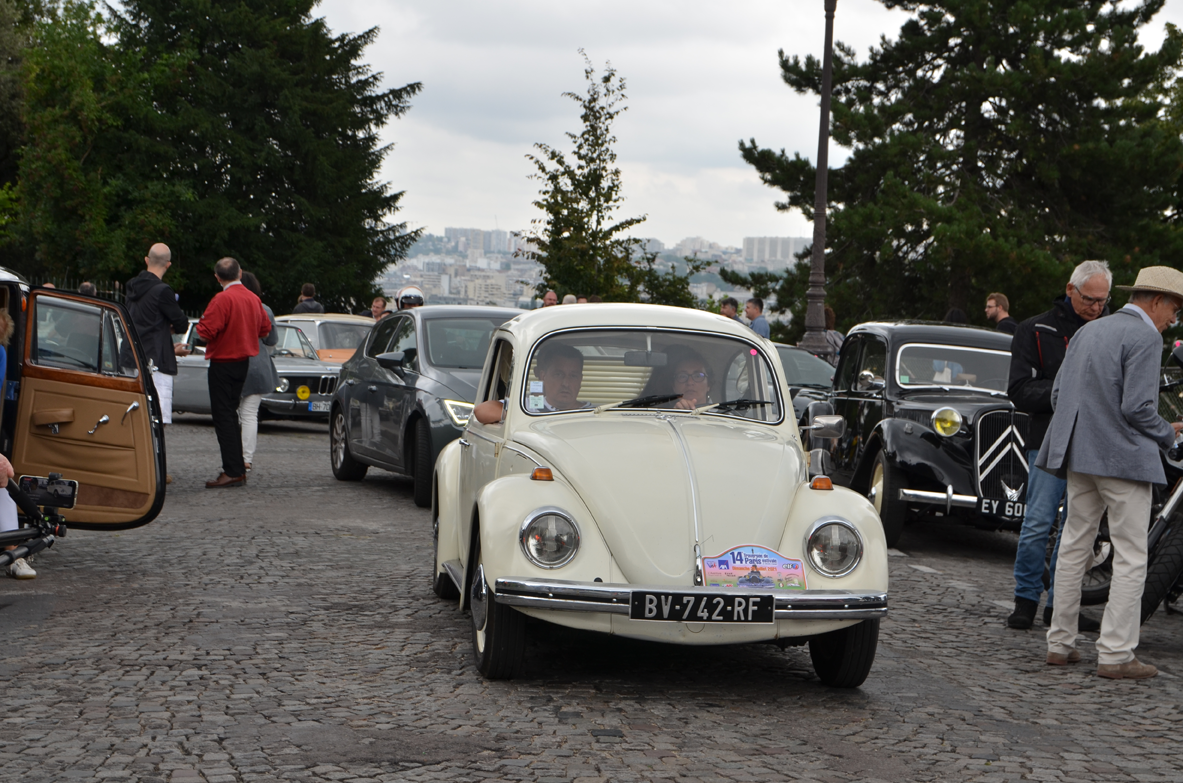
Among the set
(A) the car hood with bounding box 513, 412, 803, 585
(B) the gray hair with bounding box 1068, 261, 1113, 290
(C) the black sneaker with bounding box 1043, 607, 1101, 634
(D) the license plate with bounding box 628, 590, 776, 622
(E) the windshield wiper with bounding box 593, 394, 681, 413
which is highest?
(B) the gray hair with bounding box 1068, 261, 1113, 290

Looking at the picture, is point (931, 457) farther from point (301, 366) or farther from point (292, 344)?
point (292, 344)

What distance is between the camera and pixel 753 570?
5.41 metres

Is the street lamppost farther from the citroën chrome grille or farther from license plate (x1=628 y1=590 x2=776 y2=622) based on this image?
license plate (x1=628 y1=590 x2=776 y2=622)

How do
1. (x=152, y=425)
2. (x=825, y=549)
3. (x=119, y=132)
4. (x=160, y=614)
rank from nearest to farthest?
(x=825, y=549)
(x=160, y=614)
(x=152, y=425)
(x=119, y=132)

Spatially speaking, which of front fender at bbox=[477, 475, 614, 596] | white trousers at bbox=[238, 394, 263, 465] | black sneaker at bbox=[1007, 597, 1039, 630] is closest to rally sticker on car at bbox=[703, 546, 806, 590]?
front fender at bbox=[477, 475, 614, 596]

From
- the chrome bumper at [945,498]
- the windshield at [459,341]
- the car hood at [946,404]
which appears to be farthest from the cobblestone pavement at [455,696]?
the windshield at [459,341]

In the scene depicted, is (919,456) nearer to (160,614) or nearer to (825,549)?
(825,549)

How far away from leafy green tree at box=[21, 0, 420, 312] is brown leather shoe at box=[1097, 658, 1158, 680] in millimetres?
39147

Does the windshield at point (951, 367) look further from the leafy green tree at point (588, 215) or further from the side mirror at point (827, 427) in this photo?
the leafy green tree at point (588, 215)

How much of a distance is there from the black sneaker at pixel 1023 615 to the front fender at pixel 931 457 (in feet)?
8.92

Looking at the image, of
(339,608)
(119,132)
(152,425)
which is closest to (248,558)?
(152,425)

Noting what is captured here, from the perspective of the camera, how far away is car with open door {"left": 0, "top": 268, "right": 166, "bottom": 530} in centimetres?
820

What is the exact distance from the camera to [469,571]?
6.28 meters

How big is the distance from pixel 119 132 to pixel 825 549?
41475mm
